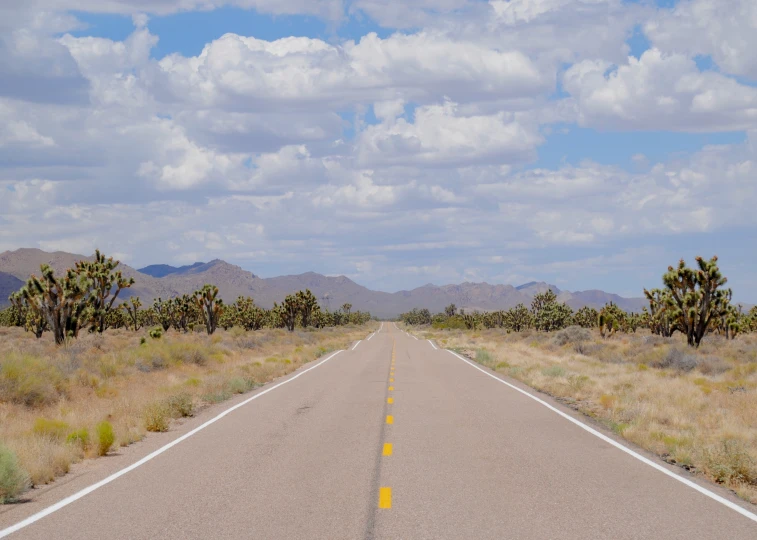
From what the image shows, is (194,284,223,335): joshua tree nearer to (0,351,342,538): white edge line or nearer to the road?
(0,351,342,538): white edge line

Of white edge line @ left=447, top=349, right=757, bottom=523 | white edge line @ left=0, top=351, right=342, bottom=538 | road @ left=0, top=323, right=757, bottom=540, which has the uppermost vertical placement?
white edge line @ left=447, top=349, right=757, bottom=523

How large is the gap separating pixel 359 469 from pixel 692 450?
515 cm

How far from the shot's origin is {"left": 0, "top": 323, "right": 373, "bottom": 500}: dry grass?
11555 millimetres

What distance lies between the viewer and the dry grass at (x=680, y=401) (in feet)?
34.4

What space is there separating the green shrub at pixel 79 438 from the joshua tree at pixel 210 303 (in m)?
47.9

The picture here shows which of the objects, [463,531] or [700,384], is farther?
[700,384]

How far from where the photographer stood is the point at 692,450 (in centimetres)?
1128

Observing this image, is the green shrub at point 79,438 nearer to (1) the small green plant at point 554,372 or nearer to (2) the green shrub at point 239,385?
(2) the green shrub at point 239,385

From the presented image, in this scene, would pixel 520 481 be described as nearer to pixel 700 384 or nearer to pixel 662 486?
pixel 662 486

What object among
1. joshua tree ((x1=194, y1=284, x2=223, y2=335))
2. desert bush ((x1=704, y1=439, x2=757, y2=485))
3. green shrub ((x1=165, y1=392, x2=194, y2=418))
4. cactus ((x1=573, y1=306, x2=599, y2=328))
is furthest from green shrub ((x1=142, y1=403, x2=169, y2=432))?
cactus ((x1=573, y1=306, x2=599, y2=328))

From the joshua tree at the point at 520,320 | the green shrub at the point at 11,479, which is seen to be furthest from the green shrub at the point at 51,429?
the joshua tree at the point at 520,320

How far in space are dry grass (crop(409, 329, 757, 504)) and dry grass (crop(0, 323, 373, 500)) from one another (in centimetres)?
876

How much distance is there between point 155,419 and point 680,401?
11.9 metres

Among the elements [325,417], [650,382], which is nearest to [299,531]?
[325,417]
